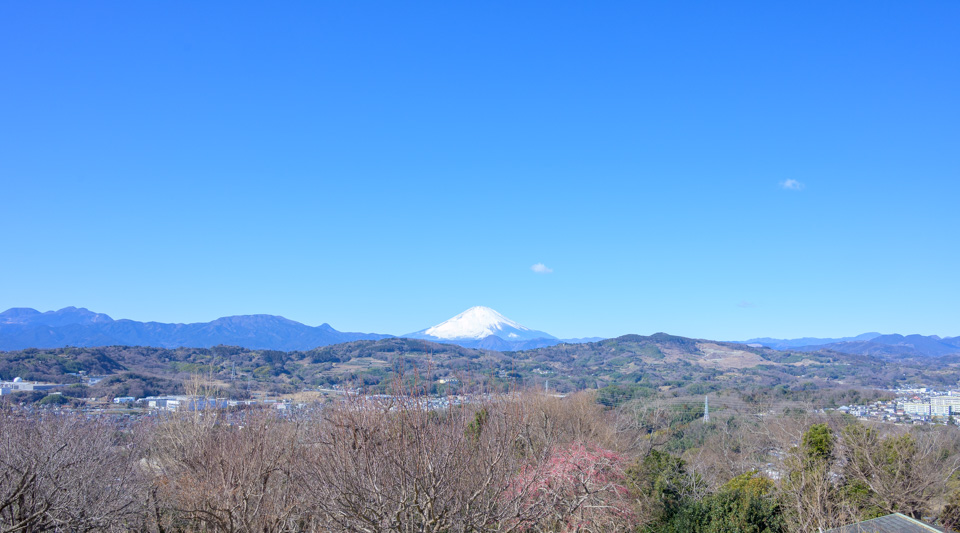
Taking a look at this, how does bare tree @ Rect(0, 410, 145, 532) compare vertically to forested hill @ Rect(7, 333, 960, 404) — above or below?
above

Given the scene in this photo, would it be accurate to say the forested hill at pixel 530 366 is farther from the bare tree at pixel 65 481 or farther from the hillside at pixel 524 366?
the bare tree at pixel 65 481

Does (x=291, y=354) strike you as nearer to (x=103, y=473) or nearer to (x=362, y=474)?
(x=103, y=473)

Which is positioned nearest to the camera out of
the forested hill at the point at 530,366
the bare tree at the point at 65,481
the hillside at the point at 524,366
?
→ the bare tree at the point at 65,481

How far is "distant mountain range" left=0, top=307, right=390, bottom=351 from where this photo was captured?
137 m

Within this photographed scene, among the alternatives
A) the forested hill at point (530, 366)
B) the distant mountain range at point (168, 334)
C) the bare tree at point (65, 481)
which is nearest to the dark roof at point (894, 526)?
the forested hill at point (530, 366)

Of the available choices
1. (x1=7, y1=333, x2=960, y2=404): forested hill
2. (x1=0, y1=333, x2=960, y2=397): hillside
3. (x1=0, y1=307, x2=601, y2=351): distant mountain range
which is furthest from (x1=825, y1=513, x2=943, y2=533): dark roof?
(x1=0, y1=307, x2=601, y2=351): distant mountain range

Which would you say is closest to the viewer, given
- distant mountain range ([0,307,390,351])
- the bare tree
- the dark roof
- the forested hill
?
the bare tree

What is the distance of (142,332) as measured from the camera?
162 m

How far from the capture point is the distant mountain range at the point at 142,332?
451 feet

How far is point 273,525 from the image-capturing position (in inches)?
381

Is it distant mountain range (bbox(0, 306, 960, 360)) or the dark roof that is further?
distant mountain range (bbox(0, 306, 960, 360))

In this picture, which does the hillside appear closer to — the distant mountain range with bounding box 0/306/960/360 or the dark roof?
the dark roof

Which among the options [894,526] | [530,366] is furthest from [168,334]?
[894,526]

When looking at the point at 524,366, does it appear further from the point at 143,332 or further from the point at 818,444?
the point at 143,332
